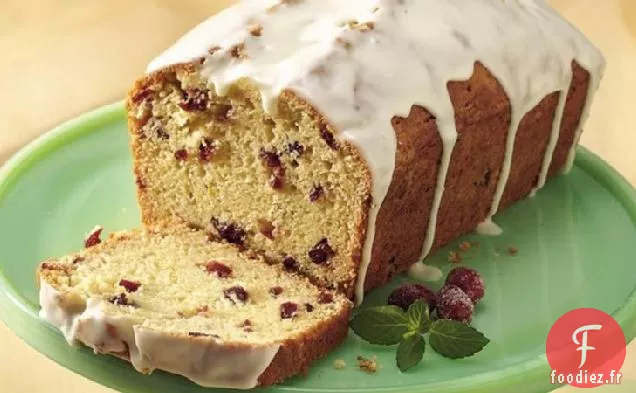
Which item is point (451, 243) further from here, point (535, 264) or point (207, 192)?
point (207, 192)

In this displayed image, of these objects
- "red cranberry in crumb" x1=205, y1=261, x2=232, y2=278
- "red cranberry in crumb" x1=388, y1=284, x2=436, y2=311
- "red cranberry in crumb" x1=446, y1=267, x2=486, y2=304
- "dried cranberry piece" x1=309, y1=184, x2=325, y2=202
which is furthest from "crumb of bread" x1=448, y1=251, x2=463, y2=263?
"red cranberry in crumb" x1=205, y1=261, x2=232, y2=278

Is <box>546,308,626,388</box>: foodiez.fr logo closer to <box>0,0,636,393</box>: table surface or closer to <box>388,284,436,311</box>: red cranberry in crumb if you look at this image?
<box>388,284,436,311</box>: red cranberry in crumb

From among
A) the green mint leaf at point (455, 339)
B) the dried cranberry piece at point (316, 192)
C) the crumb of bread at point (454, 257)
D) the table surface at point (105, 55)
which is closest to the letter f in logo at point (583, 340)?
the green mint leaf at point (455, 339)

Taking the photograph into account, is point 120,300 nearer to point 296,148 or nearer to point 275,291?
point 275,291

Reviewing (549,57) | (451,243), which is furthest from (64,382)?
(549,57)

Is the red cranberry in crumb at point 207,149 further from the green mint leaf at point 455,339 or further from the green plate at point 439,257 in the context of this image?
the green mint leaf at point 455,339

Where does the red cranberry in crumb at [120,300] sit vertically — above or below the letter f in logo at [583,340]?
above
